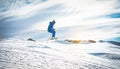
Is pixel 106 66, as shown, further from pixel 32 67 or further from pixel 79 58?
pixel 32 67

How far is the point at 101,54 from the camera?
57.1 feet

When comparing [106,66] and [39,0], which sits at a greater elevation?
[39,0]

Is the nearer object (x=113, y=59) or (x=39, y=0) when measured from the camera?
(x=113, y=59)

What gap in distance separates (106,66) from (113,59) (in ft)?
9.31

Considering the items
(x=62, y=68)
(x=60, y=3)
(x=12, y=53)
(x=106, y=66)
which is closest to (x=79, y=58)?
(x=106, y=66)

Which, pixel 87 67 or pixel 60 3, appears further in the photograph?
pixel 60 3

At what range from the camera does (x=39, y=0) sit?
195750 mm

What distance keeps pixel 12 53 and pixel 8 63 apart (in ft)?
6.24

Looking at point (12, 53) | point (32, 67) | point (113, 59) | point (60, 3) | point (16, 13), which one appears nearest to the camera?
point (32, 67)

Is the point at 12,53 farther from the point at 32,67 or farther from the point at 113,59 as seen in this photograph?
the point at 113,59

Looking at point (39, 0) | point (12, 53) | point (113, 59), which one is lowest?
point (113, 59)

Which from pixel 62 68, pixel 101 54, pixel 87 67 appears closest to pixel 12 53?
pixel 62 68

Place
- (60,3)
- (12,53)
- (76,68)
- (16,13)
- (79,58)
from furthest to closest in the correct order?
(16,13), (60,3), (79,58), (12,53), (76,68)

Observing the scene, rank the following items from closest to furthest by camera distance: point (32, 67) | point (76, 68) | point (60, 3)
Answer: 1. point (32, 67)
2. point (76, 68)
3. point (60, 3)
